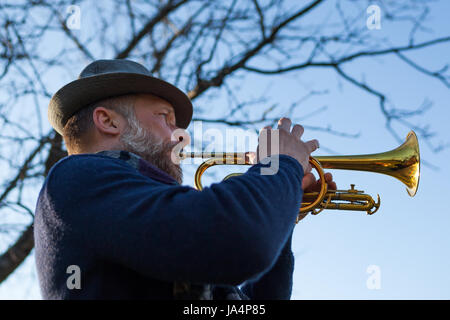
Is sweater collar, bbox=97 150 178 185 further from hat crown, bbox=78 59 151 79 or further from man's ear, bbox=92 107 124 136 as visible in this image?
hat crown, bbox=78 59 151 79

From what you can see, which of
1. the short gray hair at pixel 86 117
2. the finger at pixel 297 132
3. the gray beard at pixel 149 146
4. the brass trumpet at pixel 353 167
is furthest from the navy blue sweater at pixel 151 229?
the brass trumpet at pixel 353 167

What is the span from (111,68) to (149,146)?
2.00 ft

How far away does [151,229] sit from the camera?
4.51 ft

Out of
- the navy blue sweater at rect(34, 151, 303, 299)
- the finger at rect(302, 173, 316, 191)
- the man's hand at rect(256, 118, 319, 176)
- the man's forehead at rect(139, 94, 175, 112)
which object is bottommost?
the navy blue sweater at rect(34, 151, 303, 299)

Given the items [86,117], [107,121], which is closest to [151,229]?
[107,121]

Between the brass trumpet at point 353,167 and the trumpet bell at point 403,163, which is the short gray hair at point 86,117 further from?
the trumpet bell at point 403,163

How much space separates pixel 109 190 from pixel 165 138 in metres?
0.64

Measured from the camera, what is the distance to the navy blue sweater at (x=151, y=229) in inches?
53.5

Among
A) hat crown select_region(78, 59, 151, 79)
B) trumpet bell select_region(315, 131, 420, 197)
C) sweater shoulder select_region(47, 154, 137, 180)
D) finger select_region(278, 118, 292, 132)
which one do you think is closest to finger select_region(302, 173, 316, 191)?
trumpet bell select_region(315, 131, 420, 197)

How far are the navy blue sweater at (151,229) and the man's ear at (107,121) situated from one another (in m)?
0.42

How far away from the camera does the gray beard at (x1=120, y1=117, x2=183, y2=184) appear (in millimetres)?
2000

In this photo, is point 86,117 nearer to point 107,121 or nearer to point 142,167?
point 107,121

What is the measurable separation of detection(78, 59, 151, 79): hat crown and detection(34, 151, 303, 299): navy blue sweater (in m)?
0.85
